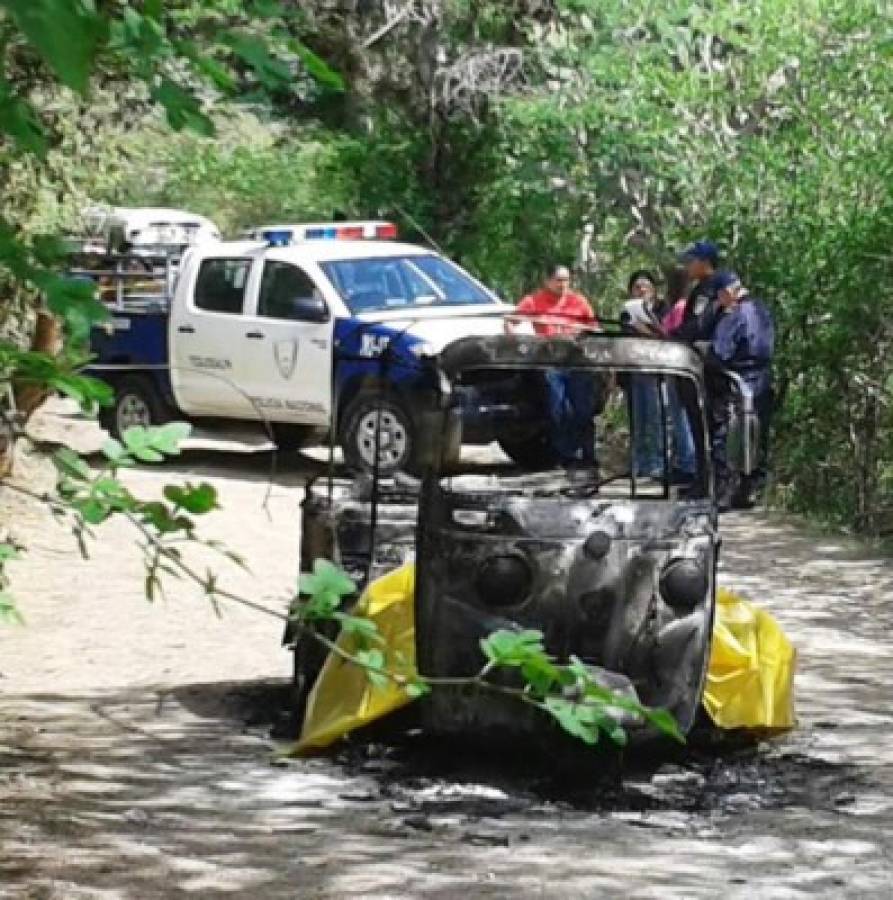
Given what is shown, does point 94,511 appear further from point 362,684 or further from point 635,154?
point 635,154

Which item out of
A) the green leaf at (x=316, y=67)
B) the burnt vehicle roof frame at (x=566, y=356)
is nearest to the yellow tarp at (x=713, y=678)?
the burnt vehicle roof frame at (x=566, y=356)

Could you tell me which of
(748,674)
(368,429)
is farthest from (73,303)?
(368,429)

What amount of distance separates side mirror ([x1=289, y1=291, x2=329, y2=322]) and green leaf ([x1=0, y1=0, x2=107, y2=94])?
14337 mm

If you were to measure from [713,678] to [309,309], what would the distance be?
9.30 meters

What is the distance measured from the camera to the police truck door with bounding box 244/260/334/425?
1695 centimetres

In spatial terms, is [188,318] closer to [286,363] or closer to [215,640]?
[286,363]

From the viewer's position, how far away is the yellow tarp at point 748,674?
817cm

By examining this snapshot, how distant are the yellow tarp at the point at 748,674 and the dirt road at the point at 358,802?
0.16m

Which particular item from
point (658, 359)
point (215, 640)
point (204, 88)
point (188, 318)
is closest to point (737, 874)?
point (658, 359)

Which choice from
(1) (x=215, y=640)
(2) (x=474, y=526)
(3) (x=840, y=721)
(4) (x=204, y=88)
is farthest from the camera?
(1) (x=215, y=640)

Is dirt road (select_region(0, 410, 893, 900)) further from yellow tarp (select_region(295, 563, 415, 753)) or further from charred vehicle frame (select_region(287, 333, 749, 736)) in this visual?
charred vehicle frame (select_region(287, 333, 749, 736))

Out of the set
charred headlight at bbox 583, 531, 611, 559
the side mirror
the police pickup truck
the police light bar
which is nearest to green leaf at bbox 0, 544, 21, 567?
charred headlight at bbox 583, 531, 611, 559

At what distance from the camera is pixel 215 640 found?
1098cm

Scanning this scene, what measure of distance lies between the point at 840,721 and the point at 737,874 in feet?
8.07
